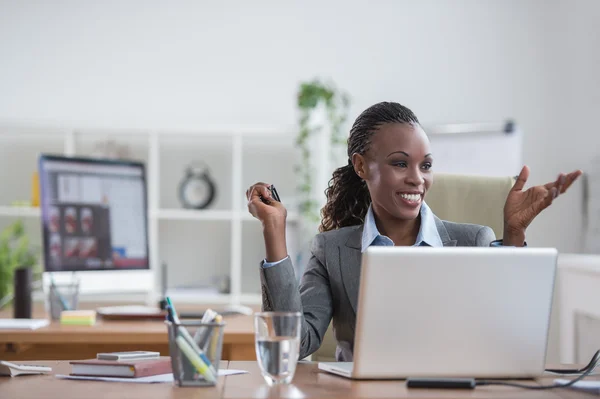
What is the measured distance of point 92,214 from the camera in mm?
2723

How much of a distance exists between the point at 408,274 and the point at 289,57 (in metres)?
3.75

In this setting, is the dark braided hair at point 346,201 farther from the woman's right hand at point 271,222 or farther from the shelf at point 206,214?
the shelf at point 206,214

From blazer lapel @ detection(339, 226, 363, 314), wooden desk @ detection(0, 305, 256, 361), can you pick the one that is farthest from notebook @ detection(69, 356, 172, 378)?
wooden desk @ detection(0, 305, 256, 361)

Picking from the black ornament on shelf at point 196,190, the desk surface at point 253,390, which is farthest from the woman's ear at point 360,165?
the black ornament on shelf at point 196,190

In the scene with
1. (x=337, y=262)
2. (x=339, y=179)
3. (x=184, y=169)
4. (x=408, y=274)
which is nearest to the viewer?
(x=408, y=274)

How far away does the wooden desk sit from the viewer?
217cm

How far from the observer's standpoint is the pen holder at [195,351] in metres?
1.21

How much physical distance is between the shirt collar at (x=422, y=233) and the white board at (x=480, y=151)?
2671 mm

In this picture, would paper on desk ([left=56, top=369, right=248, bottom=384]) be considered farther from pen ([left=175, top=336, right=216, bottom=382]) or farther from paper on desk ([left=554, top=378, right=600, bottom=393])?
paper on desk ([left=554, top=378, right=600, bottom=393])

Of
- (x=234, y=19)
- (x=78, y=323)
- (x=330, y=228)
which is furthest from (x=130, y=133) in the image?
(x=330, y=228)

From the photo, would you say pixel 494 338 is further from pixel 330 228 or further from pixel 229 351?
pixel 229 351

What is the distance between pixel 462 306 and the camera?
3.90 feet

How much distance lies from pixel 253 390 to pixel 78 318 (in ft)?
4.31

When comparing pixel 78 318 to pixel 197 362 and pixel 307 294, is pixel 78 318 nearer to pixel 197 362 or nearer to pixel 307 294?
pixel 307 294
